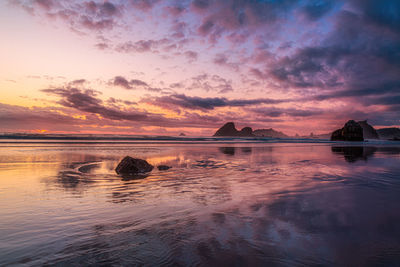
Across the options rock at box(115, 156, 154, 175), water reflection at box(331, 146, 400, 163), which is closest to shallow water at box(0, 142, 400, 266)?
rock at box(115, 156, 154, 175)

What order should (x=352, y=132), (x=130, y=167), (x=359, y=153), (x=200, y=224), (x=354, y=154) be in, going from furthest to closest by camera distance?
1. (x=352, y=132)
2. (x=359, y=153)
3. (x=354, y=154)
4. (x=130, y=167)
5. (x=200, y=224)

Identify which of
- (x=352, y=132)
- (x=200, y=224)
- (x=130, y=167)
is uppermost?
(x=352, y=132)

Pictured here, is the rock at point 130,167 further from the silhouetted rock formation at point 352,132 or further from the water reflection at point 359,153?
the silhouetted rock formation at point 352,132

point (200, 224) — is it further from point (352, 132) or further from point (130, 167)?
point (352, 132)

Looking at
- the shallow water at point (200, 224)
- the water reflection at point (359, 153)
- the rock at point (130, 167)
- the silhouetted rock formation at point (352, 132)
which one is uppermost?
the silhouetted rock formation at point (352, 132)

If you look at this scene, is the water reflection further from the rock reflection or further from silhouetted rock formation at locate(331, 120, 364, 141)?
silhouetted rock formation at locate(331, 120, 364, 141)

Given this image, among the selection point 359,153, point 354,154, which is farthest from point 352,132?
point 354,154

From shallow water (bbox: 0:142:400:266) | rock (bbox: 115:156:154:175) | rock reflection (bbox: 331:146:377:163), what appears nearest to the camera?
shallow water (bbox: 0:142:400:266)

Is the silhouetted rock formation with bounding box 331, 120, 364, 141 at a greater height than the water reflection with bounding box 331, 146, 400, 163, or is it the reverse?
the silhouetted rock formation with bounding box 331, 120, 364, 141

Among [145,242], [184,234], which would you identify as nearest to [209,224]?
[184,234]

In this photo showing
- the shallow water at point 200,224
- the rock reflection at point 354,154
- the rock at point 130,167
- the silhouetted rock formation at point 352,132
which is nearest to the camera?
the shallow water at point 200,224

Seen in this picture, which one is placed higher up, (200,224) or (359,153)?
(200,224)

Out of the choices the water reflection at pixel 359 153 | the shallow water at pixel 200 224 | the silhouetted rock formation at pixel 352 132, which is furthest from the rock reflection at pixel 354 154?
the silhouetted rock formation at pixel 352 132

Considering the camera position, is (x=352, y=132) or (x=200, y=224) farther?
(x=352, y=132)
